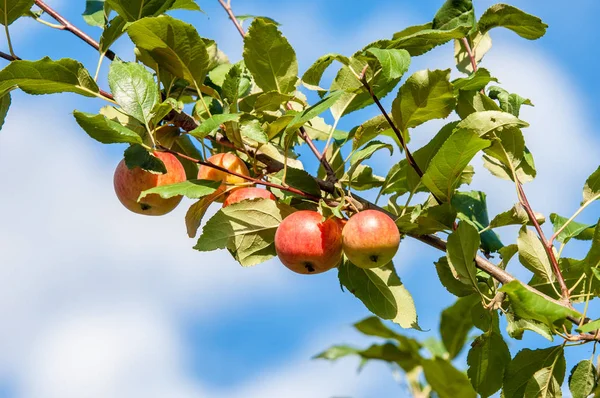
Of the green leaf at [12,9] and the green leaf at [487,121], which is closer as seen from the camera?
the green leaf at [487,121]

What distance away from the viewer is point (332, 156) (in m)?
2.42

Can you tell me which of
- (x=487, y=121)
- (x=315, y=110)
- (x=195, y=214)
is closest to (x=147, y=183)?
(x=195, y=214)

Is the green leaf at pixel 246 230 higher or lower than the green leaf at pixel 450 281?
higher

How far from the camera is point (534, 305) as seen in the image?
177 cm

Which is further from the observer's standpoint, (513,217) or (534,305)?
(513,217)

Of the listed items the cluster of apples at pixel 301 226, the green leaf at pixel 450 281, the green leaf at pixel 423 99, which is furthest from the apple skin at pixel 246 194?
the green leaf at pixel 450 281

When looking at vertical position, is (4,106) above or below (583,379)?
above

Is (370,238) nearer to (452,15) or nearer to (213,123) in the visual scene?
(213,123)

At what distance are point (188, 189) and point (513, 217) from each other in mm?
934

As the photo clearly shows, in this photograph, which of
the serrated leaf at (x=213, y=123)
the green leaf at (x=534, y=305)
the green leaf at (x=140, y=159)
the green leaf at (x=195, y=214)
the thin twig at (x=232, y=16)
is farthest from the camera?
the thin twig at (x=232, y=16)

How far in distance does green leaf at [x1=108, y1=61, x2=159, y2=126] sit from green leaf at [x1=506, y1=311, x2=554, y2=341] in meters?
1.12

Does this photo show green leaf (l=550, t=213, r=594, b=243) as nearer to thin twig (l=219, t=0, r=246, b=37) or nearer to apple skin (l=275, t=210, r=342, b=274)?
apple skin (l=275, t=210, r=342, b=274)

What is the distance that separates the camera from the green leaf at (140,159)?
79.5 inches

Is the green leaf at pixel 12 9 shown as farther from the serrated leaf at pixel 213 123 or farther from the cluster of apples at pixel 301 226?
the serrated leaf at pixel 213 123
